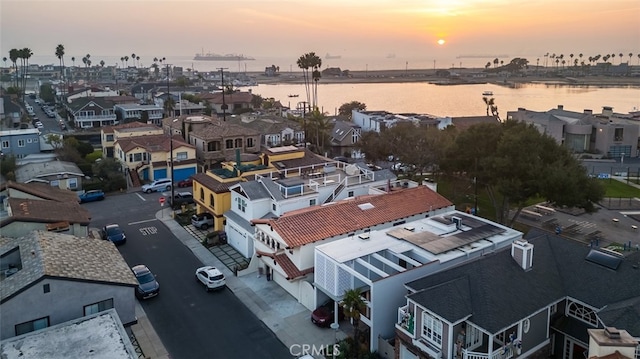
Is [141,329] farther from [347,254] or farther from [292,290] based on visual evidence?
[347,254]

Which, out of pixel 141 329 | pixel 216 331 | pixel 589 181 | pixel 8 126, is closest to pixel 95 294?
pixel 141 329

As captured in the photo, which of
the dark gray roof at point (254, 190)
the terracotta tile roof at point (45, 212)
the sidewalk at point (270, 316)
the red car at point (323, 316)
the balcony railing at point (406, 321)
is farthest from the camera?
the dark gray roof at point (254, 190)

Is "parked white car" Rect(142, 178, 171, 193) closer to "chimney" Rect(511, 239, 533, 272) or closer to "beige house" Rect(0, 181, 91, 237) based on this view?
"beige house" Rect(0, 181, 91, 237)

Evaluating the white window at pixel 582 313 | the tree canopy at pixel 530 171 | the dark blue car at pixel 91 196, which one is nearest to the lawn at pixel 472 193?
the tree canopy at pixel 530 171

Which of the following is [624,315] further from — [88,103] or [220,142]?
[88,103]

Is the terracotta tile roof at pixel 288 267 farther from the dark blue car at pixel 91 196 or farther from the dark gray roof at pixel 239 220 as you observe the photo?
the dark blue car at pixel 91 196
